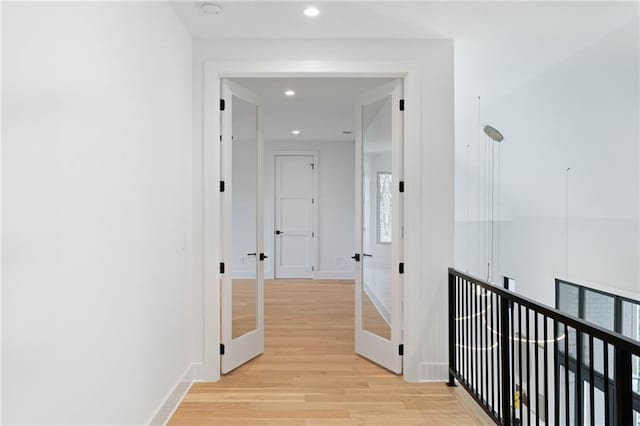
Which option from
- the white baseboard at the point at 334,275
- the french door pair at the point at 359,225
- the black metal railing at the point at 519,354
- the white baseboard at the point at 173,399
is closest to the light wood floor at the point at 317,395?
the white baseboard at the point at 173,399

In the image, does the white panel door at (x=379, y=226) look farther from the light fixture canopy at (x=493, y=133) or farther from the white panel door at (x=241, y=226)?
the light fixture canopy at (x=493, y=133)

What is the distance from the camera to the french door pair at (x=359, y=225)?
316 centimetres

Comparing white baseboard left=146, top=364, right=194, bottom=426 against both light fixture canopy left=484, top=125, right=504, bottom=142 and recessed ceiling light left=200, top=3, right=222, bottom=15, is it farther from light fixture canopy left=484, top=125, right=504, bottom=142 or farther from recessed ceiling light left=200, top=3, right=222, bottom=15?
Answer: light fixture canopy left=484, top=125, right=504, bottom=142

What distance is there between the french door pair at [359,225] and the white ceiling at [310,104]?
0.38 m

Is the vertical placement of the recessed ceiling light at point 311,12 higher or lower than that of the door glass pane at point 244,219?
higher

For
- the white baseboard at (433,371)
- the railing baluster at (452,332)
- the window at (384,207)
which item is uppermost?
the window at (384,207)

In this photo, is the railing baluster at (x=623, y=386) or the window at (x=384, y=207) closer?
the railing baluster at (x=623, y=386)

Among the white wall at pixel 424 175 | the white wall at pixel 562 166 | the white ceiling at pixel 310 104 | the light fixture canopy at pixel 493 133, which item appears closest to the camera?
the white wall at pixel 424 175

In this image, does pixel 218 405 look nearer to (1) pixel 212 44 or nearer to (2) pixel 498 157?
(1) pixel 212 44

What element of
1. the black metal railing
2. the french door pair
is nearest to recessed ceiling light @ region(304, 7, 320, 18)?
the french door pair

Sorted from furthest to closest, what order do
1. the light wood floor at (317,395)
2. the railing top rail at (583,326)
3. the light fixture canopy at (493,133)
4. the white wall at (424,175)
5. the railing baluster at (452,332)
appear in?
the light fixture canopy at (493,133) → the white wall at (424,175) → the railing baluster at (452,332) → the light wood floor at (317,395) → the railing top rail at (583,326)

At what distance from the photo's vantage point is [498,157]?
625cm

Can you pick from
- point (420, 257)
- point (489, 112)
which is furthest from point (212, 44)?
point (489, 112)

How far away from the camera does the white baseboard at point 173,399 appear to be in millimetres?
2334
